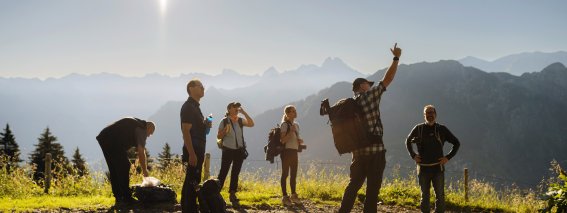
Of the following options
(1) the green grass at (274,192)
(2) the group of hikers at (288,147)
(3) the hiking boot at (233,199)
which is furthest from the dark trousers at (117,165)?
(3) the hiking boot at (233,199)

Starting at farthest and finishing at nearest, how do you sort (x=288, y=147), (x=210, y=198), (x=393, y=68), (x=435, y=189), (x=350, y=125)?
(x=288, y=147) → (x=435, y=189) → (x=210, y=198) → (x=350, y=125) → (x=393, y=68)

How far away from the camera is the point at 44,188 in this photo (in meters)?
11.7

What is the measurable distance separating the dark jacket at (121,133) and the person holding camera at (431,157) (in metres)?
5.46

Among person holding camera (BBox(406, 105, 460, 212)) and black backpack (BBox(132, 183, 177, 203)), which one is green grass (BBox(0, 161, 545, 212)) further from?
person holding camera (BBox(406, 105, 460, 212))

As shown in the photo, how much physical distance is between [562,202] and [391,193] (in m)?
6.86

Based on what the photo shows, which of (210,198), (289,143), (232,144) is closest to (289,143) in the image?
(289,143)

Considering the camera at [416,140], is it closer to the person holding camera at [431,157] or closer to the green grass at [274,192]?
the person holding camera at [431,157]

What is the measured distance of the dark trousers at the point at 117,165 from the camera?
886cm

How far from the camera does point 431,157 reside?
25.8 ft

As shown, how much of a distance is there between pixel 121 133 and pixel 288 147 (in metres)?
3.53

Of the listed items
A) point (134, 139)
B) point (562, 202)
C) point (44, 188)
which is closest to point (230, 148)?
point (134, 139)

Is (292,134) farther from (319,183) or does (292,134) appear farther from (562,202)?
(562,202)

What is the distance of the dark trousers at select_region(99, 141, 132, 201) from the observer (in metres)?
8.86

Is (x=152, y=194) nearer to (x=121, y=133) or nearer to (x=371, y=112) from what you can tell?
(x=121, y=133)
